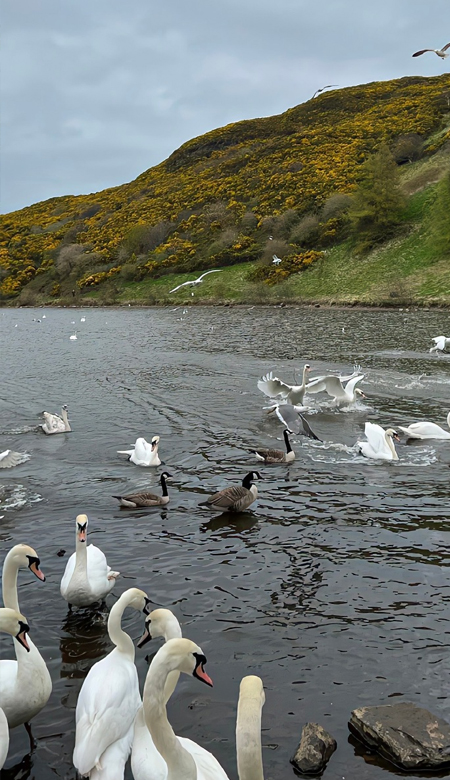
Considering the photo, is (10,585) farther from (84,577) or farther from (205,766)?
(205,766)

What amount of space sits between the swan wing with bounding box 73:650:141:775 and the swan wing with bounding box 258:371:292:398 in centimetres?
1286

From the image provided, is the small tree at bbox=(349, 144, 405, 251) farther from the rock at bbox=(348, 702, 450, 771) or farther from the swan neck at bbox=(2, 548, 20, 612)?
the rock at bbox=(348, 702, 450, 771)

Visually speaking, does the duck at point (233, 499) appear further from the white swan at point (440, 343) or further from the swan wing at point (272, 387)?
the white swan at point (440, 343)

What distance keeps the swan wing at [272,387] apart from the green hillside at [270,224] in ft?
119

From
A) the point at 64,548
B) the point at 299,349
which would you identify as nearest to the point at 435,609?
the point at 64,548

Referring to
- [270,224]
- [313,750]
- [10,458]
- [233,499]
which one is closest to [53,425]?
[10,458]

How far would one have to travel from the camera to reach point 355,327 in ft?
130

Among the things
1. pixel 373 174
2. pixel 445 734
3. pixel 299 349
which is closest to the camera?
pixel 445 734

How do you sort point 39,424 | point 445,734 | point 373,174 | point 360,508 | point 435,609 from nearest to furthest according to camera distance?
point 445,734 → point 435,609 → point 360,508 → point 39,424 → point 373,174

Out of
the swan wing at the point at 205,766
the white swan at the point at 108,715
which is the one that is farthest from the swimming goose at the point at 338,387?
the swan wing at the point at 205,766

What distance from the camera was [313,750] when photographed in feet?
15.3

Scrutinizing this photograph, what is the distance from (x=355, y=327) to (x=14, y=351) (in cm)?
2050

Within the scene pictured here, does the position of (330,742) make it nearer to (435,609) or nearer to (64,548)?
(435,609)

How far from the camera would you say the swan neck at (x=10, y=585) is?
18.8ft
